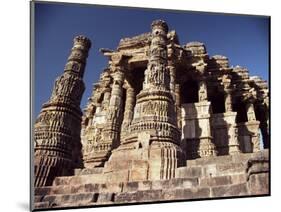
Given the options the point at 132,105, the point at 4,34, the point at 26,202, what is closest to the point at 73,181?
the point at 26,202

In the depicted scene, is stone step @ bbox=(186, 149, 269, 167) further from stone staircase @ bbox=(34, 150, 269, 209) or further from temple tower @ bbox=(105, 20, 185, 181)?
temple tower @ bbox=(105, 20, 185, 181)

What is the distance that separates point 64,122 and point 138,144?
1.64 metres

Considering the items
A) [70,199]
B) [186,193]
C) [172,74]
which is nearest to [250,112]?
[172,74]

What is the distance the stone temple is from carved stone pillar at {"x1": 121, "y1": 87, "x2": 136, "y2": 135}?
29mm

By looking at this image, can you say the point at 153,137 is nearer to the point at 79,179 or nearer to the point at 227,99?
the point at 79,179

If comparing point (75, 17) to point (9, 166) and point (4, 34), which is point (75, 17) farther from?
point (9, 166)

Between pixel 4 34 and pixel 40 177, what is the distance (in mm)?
2624

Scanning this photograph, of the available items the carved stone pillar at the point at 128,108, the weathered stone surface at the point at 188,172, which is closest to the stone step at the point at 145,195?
the weathered stone surface at the point at 188,172

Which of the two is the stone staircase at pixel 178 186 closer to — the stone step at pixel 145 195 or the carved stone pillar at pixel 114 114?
the stone step at pixel 145 195

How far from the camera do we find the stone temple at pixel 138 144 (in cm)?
866

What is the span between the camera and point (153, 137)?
9.30 metres

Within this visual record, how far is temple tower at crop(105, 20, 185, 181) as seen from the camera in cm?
898

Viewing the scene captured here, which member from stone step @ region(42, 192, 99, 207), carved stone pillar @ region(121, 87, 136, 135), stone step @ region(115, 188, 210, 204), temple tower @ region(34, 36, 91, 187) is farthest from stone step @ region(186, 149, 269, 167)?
carved stone pillar @ region(121, 87, 136, 135)

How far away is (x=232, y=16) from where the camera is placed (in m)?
9.65
